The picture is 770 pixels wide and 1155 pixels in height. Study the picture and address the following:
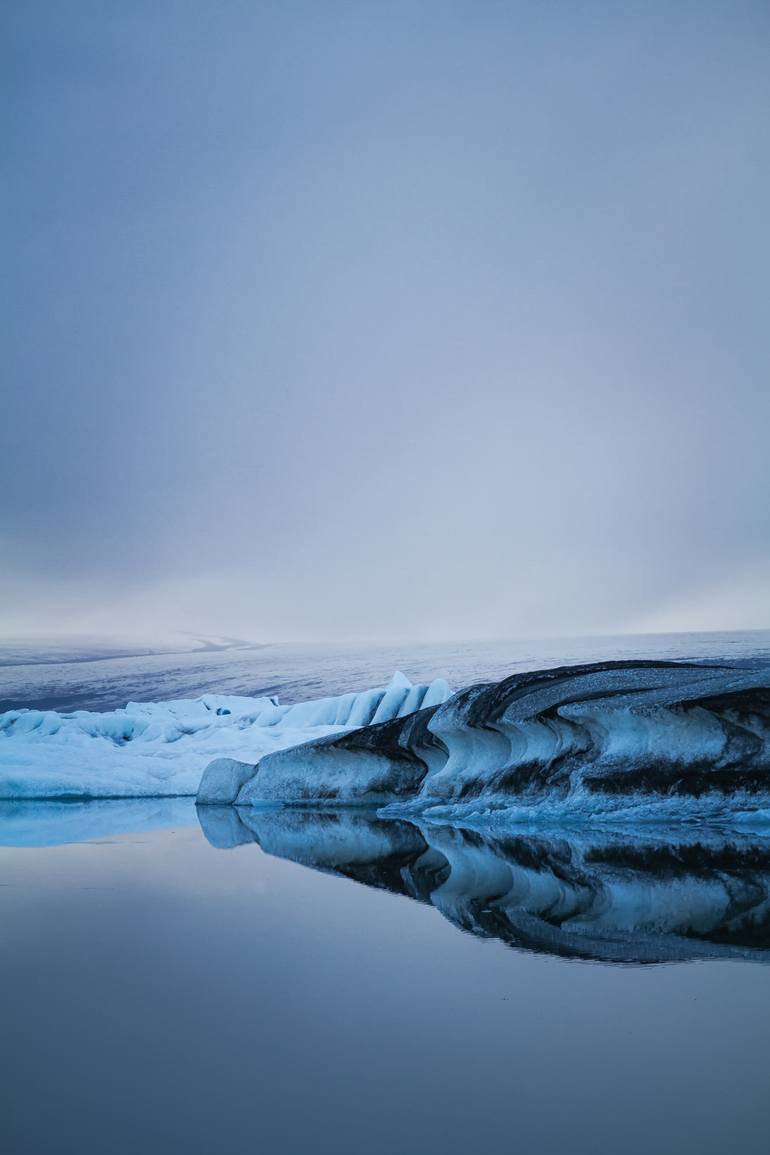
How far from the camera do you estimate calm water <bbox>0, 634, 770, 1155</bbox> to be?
1.57 metres

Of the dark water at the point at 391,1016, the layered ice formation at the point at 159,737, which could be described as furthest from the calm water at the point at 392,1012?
the layered ice formation at the point at 159,737

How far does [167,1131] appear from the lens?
1565 mm

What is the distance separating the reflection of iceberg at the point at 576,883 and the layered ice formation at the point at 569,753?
0.93m

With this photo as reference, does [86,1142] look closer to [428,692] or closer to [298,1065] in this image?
[298,1065]

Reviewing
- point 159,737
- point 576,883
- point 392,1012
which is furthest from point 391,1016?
point 159,737

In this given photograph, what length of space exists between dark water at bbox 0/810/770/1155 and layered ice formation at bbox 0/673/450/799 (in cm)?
750

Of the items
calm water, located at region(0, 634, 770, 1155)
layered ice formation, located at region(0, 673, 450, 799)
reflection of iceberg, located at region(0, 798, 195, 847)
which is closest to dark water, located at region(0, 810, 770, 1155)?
calm water, located at region(0, 634, 770, 1155)

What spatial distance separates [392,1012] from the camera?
7.33ft

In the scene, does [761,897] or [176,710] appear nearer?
[761,897]

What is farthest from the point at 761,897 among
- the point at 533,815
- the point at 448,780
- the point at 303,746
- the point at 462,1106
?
the point at 303,746

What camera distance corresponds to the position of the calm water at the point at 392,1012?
1.57 m

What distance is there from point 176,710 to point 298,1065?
877 inches

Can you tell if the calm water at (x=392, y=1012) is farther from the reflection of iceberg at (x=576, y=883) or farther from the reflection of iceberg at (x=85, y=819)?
the reflection of iceberg at (x=85, y=819)

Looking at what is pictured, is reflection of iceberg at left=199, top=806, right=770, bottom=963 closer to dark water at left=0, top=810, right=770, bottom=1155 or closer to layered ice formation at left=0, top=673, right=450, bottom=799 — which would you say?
dark water at left=0, top=810, right=770, bottom=1155
